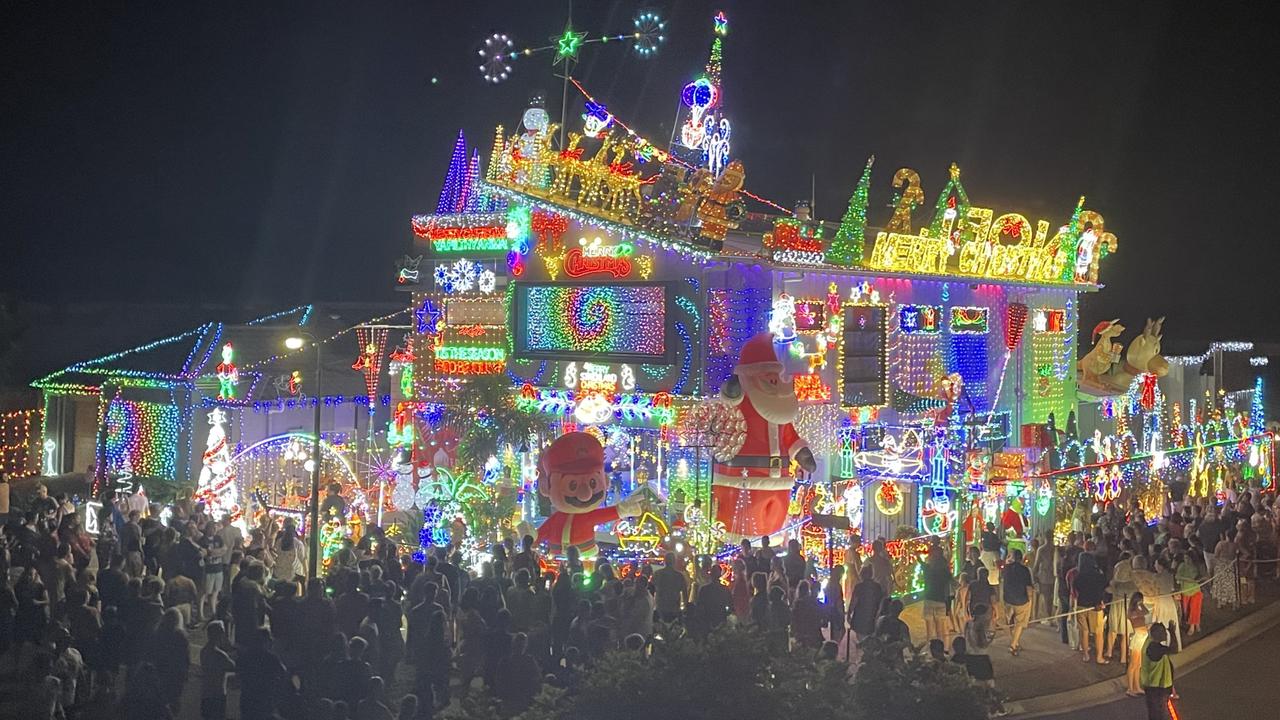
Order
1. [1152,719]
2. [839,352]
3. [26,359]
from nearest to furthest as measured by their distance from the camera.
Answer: [1152,719] < [839,352] < [26,359]

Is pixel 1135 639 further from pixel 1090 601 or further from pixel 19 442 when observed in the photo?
pixel 19 442


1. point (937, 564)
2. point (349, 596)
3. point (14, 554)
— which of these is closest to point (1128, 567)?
point (937, 564)

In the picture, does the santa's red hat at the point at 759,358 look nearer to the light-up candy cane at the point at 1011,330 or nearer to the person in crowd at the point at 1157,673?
the person in crowd at the point at 1157,673

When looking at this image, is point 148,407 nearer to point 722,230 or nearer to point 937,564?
point 722,230

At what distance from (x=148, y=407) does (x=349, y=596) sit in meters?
17.1

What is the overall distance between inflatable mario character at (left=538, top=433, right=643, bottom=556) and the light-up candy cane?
1132cm

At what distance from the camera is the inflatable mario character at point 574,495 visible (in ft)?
57.8

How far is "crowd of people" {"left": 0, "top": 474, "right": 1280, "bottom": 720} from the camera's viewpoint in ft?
33.4

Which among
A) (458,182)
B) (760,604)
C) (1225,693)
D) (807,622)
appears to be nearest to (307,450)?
(458,182)

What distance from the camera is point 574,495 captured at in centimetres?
1761

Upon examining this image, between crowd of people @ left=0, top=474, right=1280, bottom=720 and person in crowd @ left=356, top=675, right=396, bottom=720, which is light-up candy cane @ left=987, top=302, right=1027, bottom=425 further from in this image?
person in crowd @ left=356, top=675, right=396, bottom=720

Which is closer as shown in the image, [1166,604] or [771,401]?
[1166,604]

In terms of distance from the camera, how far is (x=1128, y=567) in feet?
47.0

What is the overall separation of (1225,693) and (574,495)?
8842 mm
